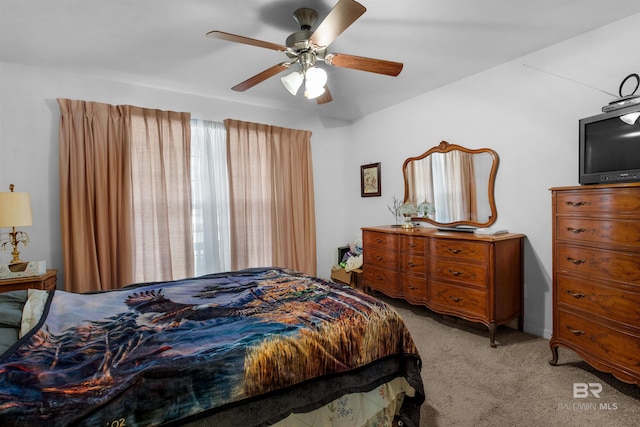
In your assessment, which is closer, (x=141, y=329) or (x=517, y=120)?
(x=141, y=329)

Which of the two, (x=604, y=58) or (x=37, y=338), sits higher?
(x=604, y=58)

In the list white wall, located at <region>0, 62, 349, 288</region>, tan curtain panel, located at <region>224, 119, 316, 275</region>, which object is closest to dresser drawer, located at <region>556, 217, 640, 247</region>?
tan curtain panel, located at <region>224, 119, 316, 275</region>

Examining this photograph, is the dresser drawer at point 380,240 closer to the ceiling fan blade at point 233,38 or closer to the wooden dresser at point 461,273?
the wooden dresser at point 461,273

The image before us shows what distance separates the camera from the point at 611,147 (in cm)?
204

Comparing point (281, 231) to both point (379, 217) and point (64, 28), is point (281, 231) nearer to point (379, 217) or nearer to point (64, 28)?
point (379, 217)

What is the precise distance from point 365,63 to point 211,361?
1.99 m

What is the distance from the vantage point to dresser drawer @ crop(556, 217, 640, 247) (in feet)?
5.87

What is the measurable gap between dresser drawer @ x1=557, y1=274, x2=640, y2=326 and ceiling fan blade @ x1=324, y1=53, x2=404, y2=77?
1.89m

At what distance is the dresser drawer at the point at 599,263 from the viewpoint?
5.87ft

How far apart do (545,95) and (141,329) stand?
135 inches

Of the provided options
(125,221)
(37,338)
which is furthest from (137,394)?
(125,221)

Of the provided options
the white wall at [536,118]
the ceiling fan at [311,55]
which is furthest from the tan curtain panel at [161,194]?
the white wall at [536,118]

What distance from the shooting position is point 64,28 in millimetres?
2209

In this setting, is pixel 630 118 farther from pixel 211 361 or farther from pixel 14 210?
pixel 14 210
